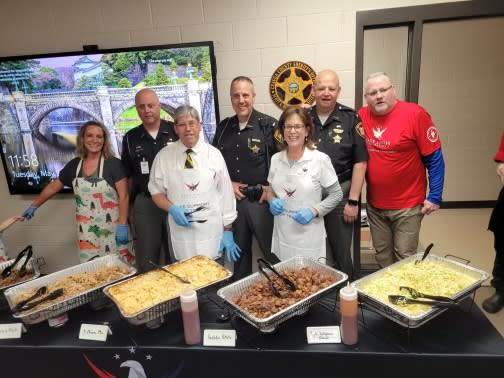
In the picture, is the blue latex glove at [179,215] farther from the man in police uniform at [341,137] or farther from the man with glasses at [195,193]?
the man in police uniform at [341,137]

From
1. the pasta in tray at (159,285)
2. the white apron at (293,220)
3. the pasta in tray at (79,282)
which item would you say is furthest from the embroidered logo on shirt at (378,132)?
the pasta in tray at (79,282)

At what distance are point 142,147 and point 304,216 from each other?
1.30 metres

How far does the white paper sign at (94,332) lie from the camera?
53.1 inches

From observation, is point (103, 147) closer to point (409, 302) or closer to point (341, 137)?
point (341, 137)

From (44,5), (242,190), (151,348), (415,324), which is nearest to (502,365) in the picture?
(415,324)

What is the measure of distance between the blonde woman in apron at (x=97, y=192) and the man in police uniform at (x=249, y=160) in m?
0.75

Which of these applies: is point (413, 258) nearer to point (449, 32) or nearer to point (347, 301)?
point (347, 301)

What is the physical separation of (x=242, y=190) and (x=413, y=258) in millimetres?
1227

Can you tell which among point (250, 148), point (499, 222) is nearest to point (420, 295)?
point (250, 148)

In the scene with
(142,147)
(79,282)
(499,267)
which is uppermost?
(142,147)

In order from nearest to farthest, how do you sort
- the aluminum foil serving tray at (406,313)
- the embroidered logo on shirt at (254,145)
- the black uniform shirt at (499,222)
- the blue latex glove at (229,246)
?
the aluminum foil serving tray at (406,313) → the blue latex glove at (229,246) → the embroidered logo on shirt at (254,145) → the black uniform shirt at (499,222)

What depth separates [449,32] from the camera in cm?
434

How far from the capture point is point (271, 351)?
1234 mm

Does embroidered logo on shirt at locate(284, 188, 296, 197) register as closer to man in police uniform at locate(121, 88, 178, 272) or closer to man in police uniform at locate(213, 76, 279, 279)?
man in police uniform at locate(213, 76, 279, 279)
